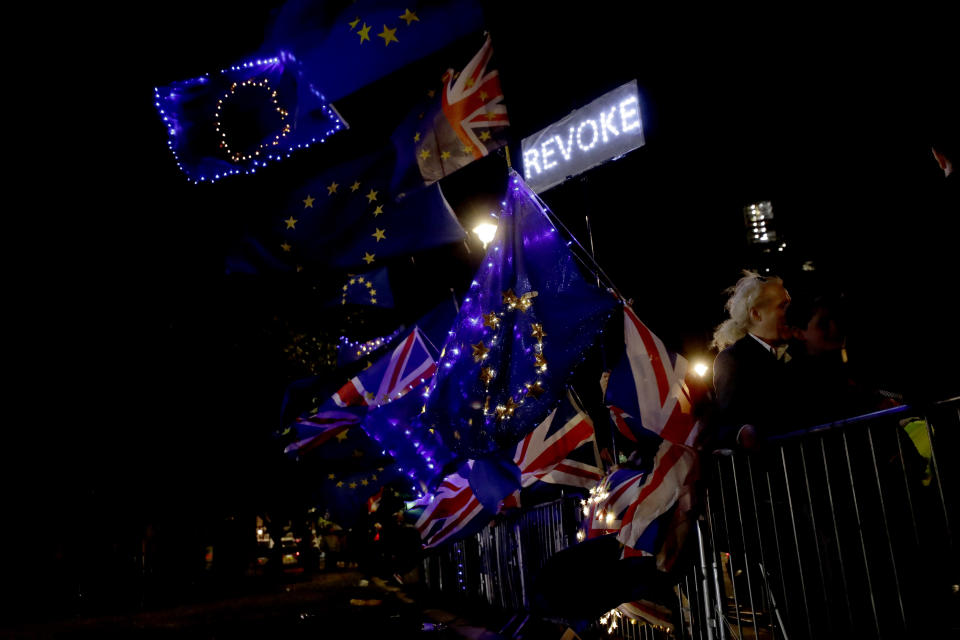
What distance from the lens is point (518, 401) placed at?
5176 mm

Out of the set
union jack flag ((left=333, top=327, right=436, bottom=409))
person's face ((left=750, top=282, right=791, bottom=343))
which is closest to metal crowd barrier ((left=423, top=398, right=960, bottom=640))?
person's face ((left=750, top=282, right=791, bottom=343))

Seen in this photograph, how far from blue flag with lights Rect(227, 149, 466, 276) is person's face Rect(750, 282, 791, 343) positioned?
3.31m

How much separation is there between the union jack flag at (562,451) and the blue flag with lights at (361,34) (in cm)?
377

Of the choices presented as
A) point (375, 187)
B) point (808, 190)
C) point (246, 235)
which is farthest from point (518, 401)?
point (808, 190)

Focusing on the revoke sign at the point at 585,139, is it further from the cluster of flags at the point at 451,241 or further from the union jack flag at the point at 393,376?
the union jack flag at the point at 393,376

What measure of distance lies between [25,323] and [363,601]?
9.77 metres

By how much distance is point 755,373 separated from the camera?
14.0ft

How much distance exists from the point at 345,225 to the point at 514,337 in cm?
269

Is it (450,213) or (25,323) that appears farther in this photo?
(25,323)

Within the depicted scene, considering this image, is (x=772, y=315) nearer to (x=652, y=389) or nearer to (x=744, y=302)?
(x=744, y=302)

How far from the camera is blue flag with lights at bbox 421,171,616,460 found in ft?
16.7

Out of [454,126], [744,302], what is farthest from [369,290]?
[744,302]

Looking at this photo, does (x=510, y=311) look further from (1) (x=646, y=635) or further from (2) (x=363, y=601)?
(2) (x=363, y=601)

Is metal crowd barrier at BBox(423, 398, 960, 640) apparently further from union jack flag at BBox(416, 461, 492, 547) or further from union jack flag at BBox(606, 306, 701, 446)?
union jack flag at BBox(416, 461, 492, 547)
